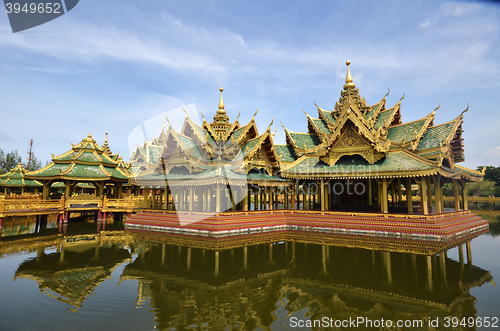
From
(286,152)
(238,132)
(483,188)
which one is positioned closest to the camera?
(238,132)

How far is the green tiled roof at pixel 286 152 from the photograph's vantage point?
82.7 feet

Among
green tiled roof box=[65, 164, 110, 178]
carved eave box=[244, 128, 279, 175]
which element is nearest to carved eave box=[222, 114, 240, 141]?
carved eave box=[244, 128, 279, 175]

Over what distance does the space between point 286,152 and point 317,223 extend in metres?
10.5

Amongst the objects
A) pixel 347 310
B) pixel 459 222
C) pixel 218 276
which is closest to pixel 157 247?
pixel 218 276

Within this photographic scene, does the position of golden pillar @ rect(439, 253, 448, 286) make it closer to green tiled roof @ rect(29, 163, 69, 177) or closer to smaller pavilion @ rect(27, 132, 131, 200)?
smaller pavilion @ rect(27, 132, 131, 200)

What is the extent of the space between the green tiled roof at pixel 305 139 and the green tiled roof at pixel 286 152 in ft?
3.33

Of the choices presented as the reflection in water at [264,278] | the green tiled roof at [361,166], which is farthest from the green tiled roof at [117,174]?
the green tiled roof at [361,166]

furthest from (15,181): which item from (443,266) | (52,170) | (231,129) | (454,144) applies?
(454,144)

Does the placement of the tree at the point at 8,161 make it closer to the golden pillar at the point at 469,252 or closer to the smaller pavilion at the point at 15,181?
the smaller pavilion at the point at 15,181

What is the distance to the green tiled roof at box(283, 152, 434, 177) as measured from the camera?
50.5 feet

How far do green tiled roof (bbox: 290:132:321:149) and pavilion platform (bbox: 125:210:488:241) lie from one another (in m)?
9.82

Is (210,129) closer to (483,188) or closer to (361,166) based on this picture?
(361,166)

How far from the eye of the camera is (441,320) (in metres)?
5.45

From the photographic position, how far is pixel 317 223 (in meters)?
16.9
